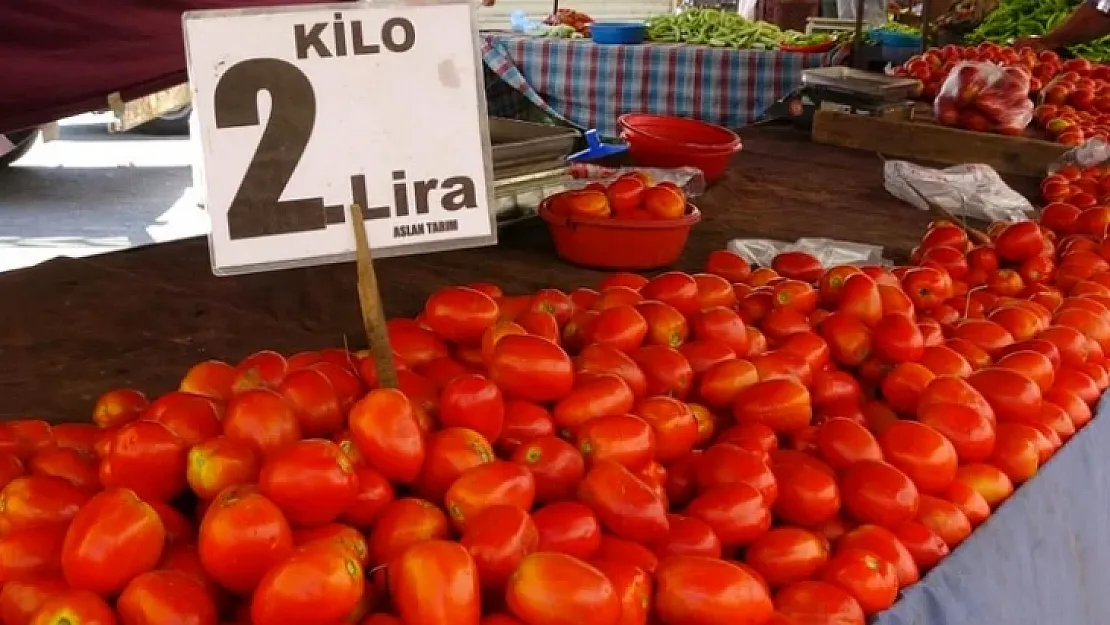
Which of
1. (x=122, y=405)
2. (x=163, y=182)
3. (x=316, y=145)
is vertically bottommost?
(x=163, y=182)

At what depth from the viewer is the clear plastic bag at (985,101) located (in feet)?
11.8

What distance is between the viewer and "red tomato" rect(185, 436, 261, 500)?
3.11ft

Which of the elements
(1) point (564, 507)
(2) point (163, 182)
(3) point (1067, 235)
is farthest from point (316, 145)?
(2) point (163, 182)

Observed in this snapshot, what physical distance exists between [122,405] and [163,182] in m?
6.65

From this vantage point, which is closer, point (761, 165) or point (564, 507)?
point (564, 507)

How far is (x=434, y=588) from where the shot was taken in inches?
31.8

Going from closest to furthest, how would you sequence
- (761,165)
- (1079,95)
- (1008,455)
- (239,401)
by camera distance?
1. (239,401)
2. (1008,455)
3. (761,165)
4. (1079,95)

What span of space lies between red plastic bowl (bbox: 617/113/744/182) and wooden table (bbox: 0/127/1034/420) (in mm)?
188

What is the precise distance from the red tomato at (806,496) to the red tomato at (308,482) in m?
0.51

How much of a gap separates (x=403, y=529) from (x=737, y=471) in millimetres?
394

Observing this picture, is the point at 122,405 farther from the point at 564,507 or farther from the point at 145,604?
the point at 564,507

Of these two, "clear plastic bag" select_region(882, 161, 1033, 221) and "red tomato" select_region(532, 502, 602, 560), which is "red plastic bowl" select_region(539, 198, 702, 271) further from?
"red tomato" select_region(532, 502, 602, 560)

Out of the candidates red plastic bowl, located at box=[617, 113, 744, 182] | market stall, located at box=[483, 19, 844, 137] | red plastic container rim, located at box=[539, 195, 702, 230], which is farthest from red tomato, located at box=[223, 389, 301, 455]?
market stall, located at box=[483, 19, 844, 137]

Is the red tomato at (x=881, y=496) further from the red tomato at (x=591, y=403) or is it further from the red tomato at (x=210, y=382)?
the red tomato at (x=210, y=382)
